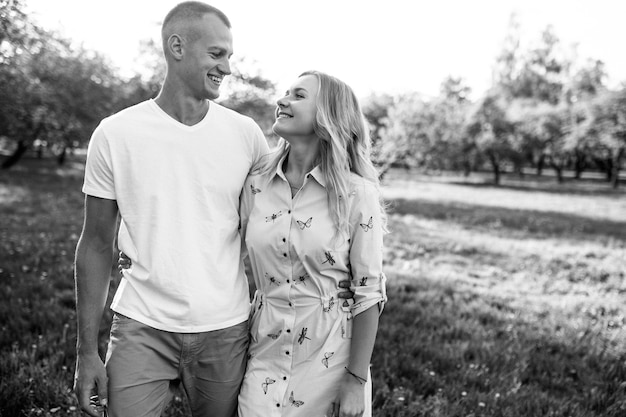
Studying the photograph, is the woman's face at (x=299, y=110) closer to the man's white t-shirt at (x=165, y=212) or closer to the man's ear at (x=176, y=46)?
the man's white t-shirt at (x=165, y=212)

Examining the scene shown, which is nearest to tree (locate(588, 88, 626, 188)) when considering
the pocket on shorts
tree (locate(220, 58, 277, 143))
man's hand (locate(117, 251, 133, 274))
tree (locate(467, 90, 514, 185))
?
tree (locate(467, 90, 514, 185))

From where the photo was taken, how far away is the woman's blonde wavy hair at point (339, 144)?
7.63 ft

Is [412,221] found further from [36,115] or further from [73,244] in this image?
[36,115]

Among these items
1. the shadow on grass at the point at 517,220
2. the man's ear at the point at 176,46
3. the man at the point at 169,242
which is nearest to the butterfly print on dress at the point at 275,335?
the man at the point at 169,242

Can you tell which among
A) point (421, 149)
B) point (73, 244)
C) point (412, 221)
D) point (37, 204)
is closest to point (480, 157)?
point (421, 149)

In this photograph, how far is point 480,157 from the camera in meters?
37.4

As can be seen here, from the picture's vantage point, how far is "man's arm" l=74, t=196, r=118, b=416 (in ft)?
6.73

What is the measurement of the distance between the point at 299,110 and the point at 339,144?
254 mm

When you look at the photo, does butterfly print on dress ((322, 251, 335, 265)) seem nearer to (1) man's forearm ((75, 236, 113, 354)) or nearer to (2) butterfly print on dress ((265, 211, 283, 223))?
(2) butterfly print on dress ((265, 211, 283, 223))

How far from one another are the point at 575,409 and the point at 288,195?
2853mm

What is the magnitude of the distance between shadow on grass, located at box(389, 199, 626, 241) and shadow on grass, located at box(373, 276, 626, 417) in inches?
268

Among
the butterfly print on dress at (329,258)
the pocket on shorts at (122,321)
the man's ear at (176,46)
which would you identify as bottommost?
the pocket on shorts at (122,321)

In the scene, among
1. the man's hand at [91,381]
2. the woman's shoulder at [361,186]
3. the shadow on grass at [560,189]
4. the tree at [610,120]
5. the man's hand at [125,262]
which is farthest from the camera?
the shadow on grass at [560,189]

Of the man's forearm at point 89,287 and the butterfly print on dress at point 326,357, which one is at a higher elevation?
the man's forearm at point 89,287
